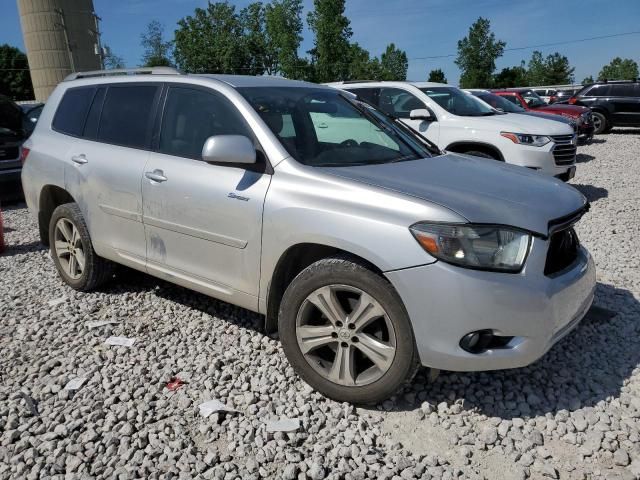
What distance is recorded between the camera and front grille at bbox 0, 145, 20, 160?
816 centimetres

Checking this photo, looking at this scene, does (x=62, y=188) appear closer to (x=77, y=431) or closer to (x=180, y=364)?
(x=180, y=364)

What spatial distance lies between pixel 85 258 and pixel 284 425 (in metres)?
2.59

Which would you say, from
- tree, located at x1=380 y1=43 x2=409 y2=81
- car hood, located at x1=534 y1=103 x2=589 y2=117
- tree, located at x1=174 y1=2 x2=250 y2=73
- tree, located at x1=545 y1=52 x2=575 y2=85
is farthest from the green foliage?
car hood, located at x1=534 y1=103 x2=589 y2=117

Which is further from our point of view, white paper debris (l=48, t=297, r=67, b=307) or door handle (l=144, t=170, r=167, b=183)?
white paper debris (l=48, t=297, r=67, b=307)

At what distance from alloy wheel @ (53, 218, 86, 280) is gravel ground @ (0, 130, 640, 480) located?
442mm

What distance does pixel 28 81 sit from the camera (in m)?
70.7

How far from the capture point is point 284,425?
2.84 metres

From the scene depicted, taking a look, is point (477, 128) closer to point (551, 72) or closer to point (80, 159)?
point (80, 159)

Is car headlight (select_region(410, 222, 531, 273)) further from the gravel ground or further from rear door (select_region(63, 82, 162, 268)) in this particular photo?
rear door (select_region(63, 82, 162, 268))

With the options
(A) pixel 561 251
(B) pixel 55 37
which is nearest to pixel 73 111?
(A) pixel 561 251

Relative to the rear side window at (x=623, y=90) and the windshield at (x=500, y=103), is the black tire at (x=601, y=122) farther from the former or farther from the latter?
the windshield at (x=500, y=103)

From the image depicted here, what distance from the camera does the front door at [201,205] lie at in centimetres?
321

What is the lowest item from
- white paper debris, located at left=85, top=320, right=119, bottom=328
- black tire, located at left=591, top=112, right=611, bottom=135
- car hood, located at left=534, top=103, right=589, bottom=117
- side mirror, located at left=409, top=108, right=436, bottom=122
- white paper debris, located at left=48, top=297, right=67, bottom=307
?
black tire, located at left=591, top=112, right=611, bottom=135

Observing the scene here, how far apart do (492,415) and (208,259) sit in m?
1.93
